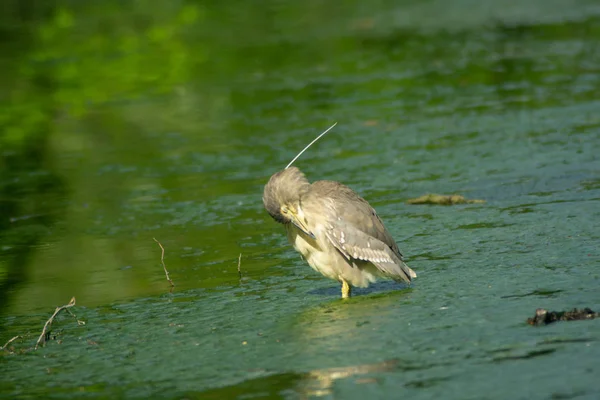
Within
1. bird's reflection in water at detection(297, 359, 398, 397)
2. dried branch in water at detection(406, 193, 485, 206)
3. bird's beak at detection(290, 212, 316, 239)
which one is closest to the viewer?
bird's reflection in water at detection(297, 359, 398, 397)

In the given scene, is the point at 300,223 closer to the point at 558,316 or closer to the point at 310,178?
the point at 558,316

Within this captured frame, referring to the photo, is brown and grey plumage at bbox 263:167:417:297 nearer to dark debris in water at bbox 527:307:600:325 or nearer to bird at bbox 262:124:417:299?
bird at bbox 262:124:417:299

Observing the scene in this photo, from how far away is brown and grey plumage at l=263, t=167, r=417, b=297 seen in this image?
693 cm

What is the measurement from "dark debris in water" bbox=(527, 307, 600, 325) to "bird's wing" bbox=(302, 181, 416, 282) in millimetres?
→ 1237

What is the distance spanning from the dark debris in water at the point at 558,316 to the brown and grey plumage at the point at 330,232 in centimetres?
124

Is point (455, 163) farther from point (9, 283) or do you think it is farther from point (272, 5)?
point (272, 5)

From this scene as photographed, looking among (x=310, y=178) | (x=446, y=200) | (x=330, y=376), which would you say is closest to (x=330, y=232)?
(x=330, y=376)

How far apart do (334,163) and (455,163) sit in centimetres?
137

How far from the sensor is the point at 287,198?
6.91 metres

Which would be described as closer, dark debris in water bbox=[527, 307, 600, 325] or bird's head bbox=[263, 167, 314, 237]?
dark debris in water bbox=[527, 307, 600, 325]

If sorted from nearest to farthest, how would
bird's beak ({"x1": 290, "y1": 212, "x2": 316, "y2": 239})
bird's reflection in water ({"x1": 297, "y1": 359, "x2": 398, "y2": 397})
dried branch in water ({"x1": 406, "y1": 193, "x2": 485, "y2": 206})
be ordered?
bird's reflection in water ({"x1": 297, "y1": 359, "x2": 398, "y2": 397}) < bird's beak ({"x1": 290, "y1": 212, "x2": 316, "y2": 239}) < dried branch in water ({"x1": 406, "y1": 193, "x2": 485, "y2": 206})

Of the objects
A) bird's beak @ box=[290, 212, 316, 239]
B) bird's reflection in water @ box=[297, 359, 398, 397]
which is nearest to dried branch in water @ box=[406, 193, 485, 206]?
bird's beak @ box=[290, 212, 316, 239]

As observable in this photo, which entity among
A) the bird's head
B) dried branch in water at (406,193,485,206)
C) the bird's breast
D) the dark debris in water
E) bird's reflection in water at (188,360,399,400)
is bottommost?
dried branch in water at (406,193,485,206)

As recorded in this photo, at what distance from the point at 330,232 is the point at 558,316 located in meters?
1.64
